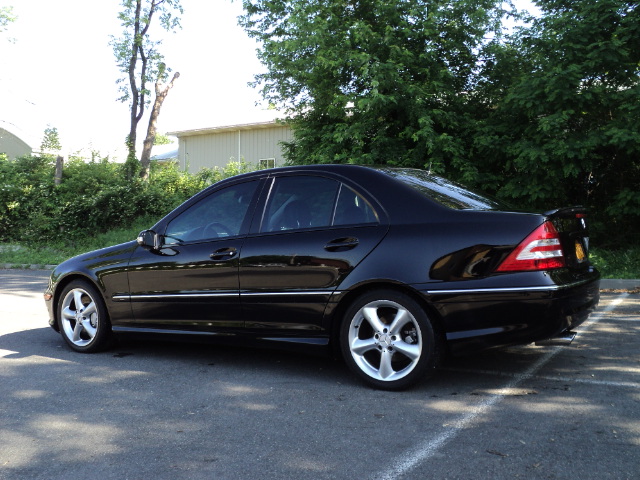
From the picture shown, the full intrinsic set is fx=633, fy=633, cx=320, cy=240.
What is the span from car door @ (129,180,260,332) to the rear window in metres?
1.25

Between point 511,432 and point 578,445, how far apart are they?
1.18 feet

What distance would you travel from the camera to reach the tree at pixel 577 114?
36.3 ft

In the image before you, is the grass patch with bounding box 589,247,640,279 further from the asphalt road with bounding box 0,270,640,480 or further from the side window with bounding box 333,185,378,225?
the side window with bounding box 333,185,378,225

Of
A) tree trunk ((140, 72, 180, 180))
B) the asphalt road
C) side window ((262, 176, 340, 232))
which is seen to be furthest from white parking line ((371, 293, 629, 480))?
tree trunk ((140, 72, 180, 180))

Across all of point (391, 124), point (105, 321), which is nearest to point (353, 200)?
point (105, 321)

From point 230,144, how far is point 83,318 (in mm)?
26591

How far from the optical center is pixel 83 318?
5.94 m

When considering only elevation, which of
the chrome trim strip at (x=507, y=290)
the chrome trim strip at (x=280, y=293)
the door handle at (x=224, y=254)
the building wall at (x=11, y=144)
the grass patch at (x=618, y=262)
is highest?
the building wall at (x=11, y=144)

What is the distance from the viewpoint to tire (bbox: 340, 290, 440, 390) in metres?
4.22

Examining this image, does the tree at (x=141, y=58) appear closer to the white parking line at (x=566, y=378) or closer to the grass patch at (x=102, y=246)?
the grass patch at (x=102, y=246)

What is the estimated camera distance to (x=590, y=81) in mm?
11500

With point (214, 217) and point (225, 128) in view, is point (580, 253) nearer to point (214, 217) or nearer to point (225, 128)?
point (214, 217)

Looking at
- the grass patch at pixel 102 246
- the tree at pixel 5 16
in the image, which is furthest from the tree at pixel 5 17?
the grass patch at pixel 102 246

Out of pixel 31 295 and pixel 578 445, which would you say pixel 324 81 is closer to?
pixel 31 295
